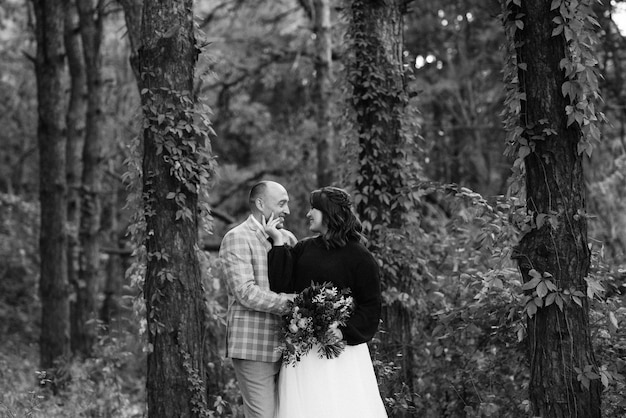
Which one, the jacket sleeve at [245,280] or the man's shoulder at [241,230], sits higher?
the man's shoulder at [241,230]

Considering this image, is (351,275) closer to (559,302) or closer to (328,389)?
(328,389)

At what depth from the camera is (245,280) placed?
19.3 ft

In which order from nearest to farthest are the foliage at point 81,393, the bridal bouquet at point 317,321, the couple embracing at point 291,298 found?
the bridal bouquet at point 317,321 → the couple embracing at point 291,298 → the foliage at point 81,393

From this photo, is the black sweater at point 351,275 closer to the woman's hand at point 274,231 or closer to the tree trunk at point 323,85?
the woman's hand at point 274,231

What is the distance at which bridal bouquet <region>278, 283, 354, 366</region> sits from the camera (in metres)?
5.68

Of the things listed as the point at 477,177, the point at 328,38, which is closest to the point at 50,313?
the point at 328,38

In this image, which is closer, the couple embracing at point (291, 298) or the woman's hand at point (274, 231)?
the couple embracing at point (291, 298)

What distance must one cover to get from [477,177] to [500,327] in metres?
15.2

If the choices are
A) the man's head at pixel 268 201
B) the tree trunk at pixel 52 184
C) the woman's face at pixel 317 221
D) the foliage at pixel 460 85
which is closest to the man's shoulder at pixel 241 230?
the man's head at pixel 268 201

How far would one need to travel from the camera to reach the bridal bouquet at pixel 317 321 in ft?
18.6

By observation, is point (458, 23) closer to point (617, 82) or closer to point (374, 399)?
point (617, 82)

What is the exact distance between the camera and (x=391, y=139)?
29.3 feet

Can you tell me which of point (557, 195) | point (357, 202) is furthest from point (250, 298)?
point (357, 202)

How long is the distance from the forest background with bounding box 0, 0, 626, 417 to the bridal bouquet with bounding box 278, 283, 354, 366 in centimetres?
134
